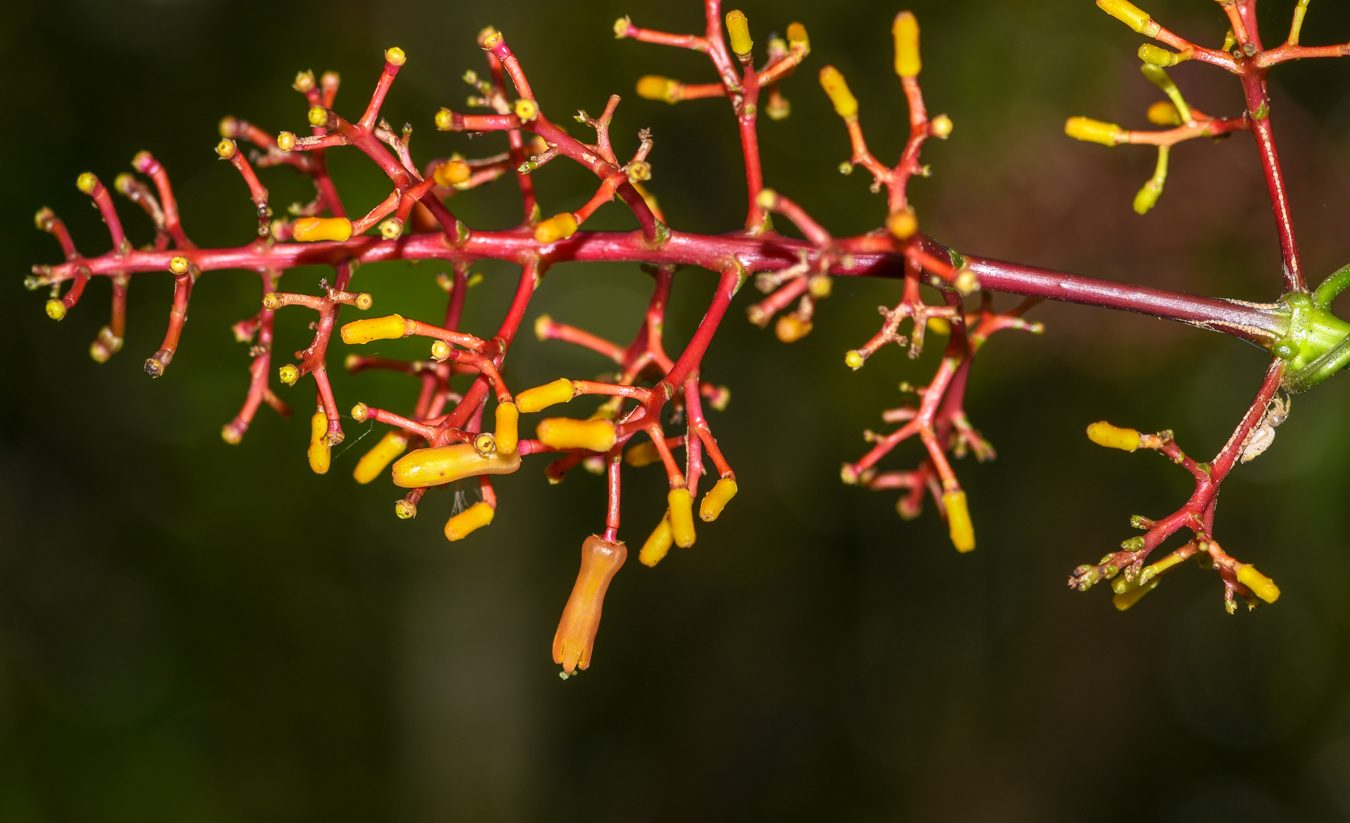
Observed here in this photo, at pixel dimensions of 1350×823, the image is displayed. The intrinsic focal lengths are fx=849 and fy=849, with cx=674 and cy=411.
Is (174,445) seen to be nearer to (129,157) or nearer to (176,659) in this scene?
Answer: (176,659)

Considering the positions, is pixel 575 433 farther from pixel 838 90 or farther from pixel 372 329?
pixel 838 90

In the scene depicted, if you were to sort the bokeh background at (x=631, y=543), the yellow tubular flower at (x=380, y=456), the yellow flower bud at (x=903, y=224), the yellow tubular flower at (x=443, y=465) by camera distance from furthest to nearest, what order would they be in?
1. the bokeh background at (x=631, y=543)
2. the yellow tubular flower at (x=380, y=456)
3. the yellow tubular flower at (x=443, y=465)
4. the yellow flower bud at (x=903, y=224)

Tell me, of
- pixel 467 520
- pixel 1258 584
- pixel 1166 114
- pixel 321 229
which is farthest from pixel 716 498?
pixel 1166 114

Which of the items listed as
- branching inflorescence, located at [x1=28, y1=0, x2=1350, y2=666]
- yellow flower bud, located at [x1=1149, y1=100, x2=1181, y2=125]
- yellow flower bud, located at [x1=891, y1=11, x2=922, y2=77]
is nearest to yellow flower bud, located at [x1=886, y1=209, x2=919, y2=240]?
branching inflorescence, located at [x1=28, y1=0, x2=1350, y2=666]

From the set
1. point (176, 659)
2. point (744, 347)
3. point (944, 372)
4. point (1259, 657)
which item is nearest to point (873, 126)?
point (744, 347)

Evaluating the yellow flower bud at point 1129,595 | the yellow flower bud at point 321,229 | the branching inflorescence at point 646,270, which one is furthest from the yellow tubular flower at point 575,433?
the yellow flower bud at point 1129,595

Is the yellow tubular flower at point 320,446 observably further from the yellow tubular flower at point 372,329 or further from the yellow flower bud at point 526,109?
the yellow flower bud at point 526,109
